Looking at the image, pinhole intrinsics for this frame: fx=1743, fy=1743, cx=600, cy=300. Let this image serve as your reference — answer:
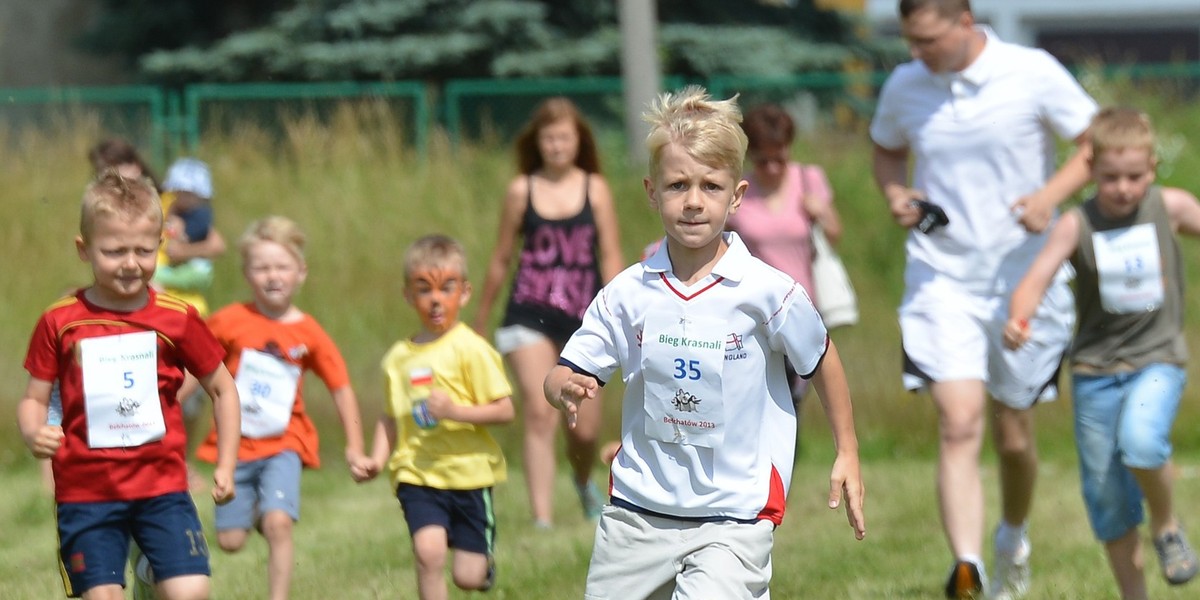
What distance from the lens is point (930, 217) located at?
679 cm

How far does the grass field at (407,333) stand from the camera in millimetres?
7527

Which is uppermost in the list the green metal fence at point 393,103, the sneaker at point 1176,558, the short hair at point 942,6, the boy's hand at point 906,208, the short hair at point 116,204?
the green metal fence at point 393,103

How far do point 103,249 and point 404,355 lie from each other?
160 centimetres

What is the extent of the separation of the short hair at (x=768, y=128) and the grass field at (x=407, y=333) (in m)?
1.92

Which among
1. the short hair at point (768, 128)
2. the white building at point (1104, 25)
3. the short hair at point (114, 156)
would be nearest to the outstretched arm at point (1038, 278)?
the short hair at point (768, 128)

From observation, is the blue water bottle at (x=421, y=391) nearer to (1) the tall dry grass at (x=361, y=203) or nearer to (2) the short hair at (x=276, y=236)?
(2) the short hair at (x=276, y=236)

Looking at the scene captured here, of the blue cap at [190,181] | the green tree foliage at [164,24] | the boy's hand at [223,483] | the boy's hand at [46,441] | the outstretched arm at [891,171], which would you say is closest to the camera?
the boy's hand at [46,441]

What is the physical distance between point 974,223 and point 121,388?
10.9 feet

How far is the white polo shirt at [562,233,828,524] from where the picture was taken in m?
4.65

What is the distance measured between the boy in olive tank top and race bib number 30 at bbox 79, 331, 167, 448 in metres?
2.99

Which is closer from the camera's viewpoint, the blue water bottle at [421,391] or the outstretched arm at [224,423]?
the outstretched arm at [224,423]

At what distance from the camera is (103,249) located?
204 inches

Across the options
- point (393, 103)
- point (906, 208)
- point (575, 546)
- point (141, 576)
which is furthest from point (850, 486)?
point (393, 103)

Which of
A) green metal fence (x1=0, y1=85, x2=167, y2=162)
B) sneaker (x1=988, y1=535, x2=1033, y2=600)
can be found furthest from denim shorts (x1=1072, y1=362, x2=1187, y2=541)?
green metal fence (x1=0, y1=85, x2=167, y2=162)
